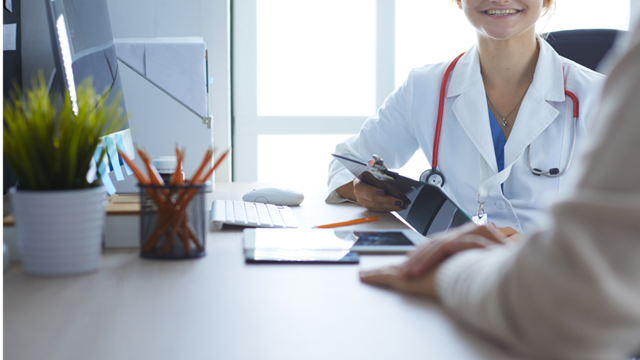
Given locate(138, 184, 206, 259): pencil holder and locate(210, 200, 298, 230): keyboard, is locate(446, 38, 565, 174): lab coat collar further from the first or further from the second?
locate(138, 184, 206, 259): pencil holder

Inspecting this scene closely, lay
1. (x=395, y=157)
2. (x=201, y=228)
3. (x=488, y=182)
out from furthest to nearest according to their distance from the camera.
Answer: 1. (x=395, y=157)
2. (x=488, y=182)
3. (x=201, y=228)

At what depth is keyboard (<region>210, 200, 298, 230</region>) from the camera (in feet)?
2.77

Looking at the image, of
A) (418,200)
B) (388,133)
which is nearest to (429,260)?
(418,200)

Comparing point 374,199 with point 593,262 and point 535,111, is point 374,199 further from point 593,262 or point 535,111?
point 593,262

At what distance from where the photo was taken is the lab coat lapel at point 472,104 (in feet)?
3.84

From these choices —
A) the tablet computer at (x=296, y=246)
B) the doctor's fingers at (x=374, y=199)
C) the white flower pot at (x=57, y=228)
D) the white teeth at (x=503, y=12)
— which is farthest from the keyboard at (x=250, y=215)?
the white teeth at (x=503, y=12)

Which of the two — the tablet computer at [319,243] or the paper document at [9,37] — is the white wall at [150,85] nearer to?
the paper document at [9,37]

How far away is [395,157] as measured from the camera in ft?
4.55

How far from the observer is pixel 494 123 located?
4.03 ft

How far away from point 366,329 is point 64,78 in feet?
2.20

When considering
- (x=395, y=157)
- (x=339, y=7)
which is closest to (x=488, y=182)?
(x=395, y=157)

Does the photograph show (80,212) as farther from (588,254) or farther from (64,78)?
(588,254)

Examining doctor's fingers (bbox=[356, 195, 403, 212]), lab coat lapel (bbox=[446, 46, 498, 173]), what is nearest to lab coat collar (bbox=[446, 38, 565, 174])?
lab coat lapel (bbox=[446, 46, 498, 173])

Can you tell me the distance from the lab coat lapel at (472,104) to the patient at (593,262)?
0.84m
